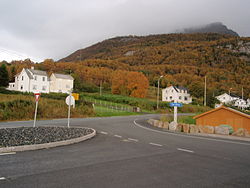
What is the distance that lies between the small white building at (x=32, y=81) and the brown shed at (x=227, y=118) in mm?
54375

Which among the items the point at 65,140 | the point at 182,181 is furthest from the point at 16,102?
the point at 182,181

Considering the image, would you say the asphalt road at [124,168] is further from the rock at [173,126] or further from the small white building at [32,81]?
the small white building at [32,81]

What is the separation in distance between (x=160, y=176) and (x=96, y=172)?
1.75 metres

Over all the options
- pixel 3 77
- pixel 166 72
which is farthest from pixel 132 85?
pixel 166 72

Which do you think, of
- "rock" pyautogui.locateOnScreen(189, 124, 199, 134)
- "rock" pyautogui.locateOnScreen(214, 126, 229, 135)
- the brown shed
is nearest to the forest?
the brown shed

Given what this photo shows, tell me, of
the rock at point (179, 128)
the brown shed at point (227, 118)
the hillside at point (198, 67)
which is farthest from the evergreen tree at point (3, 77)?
the brown shed at point (227, 118)

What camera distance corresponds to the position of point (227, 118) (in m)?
16.9

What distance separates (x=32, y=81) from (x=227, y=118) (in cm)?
5787

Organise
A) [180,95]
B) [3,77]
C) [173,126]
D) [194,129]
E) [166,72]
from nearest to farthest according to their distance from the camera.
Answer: [194,129]
[173,126]
[3,77]
[180,95]
[166,72]

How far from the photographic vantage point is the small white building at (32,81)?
6134 cm

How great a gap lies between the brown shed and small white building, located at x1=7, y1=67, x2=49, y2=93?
54375mm

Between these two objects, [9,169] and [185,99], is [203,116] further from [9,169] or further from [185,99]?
[185,99]

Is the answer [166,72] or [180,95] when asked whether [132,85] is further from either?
[166,72]

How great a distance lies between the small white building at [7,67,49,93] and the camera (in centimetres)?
6134
